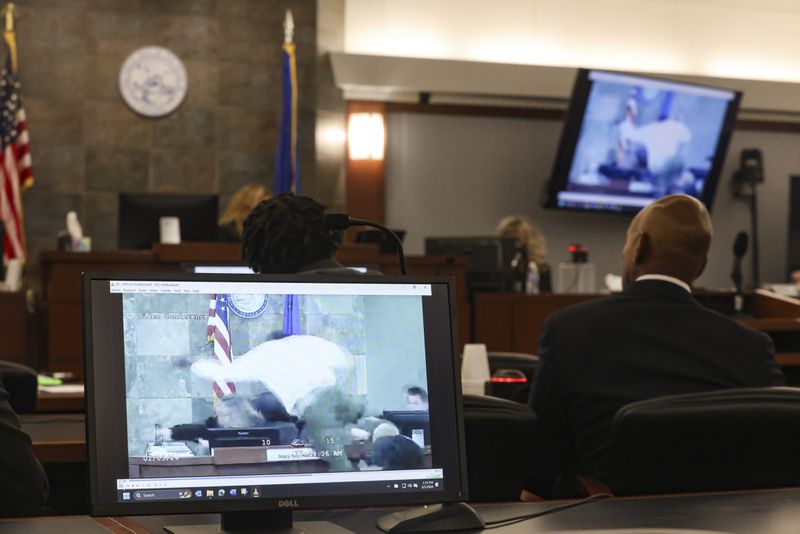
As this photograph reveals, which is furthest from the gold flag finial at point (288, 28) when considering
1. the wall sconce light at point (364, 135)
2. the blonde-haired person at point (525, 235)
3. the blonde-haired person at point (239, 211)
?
the blonde-haired person at point (525, 235)

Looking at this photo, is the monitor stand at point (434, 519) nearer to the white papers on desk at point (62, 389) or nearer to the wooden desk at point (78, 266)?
the white papers on desk at point (62, 389)

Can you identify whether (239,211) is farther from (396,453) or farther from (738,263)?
(396,453)

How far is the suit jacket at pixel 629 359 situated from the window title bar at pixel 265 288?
1.10 metres

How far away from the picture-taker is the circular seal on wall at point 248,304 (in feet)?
5.16

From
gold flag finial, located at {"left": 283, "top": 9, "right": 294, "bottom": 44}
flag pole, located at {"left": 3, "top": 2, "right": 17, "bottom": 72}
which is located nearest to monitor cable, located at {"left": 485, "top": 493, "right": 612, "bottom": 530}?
gold flag finial, located at {"left": 283, "top": 9, "right": 294, "bottom": 44}

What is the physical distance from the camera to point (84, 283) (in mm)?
1513

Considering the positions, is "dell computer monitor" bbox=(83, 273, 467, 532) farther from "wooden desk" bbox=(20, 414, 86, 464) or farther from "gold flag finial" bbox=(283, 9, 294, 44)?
"gold flag finial" bbox=(283, 9, 294, 44)

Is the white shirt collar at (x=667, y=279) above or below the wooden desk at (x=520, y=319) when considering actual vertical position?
above

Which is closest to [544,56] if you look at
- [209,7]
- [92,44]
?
[209,7]

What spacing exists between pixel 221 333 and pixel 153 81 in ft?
25.3

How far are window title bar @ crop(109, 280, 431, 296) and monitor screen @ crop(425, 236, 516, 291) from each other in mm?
5516

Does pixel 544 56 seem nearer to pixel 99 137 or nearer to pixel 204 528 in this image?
pixel 99 137

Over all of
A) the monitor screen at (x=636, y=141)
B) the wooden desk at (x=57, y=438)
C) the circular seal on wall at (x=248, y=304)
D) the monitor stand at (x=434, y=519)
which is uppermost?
the monitor screen at (x=636, y=141)

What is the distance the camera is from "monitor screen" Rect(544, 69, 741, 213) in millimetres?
8961
